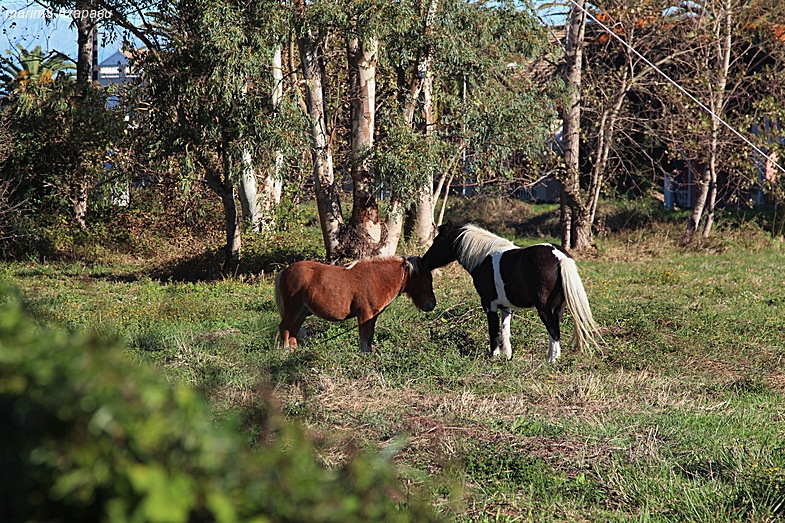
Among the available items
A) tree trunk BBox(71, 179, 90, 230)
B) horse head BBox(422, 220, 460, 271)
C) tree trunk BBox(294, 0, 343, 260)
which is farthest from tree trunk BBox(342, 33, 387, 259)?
tree trunk BBox(71, 179, 90, 230)

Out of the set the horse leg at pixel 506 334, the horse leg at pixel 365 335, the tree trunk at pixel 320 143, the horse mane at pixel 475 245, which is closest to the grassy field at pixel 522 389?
the horse leg at pixel 506 334

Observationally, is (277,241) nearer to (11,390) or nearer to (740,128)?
(740,128)

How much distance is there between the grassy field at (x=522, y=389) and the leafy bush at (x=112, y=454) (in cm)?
50

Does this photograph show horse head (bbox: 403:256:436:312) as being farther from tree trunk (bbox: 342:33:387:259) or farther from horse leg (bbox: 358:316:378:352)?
tree trunk (bbox: 342:33:387:259)

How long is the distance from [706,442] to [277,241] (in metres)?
13.9

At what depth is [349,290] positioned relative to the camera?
992 centimetres

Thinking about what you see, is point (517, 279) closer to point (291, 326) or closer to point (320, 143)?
point (291, 326)

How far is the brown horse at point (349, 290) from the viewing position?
32.5 feet

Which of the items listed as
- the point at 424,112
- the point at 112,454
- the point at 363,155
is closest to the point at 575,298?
the point at 363,155

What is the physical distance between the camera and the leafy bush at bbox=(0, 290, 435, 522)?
6.03 ft

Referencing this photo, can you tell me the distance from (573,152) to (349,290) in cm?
1295

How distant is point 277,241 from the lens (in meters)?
19.2

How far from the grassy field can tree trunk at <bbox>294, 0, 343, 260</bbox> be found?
271 cm

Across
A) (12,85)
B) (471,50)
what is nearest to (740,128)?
(471,50)
